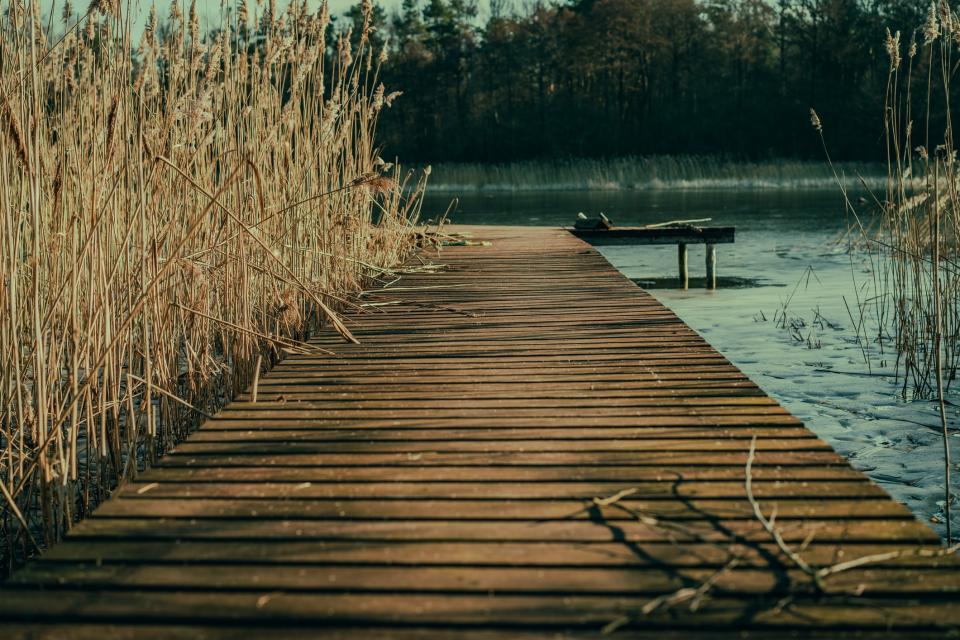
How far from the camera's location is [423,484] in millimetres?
1736

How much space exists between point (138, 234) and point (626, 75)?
104 feet

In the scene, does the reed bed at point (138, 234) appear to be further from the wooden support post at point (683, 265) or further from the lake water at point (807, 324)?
the wooden support post at point (683, 265)

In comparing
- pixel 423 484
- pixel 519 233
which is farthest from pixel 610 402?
pixel 519 233

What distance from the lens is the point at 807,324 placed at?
5.71m

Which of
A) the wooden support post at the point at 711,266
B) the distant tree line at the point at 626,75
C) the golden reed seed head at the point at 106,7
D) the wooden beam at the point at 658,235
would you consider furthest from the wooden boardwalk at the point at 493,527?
the distant tree line at the point at 626,75

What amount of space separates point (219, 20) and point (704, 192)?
1879 centimetres

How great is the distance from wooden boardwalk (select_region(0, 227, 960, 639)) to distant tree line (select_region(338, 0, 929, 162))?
27510mm

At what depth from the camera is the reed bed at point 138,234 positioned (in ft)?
6.60

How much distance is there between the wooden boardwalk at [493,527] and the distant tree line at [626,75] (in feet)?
90.3

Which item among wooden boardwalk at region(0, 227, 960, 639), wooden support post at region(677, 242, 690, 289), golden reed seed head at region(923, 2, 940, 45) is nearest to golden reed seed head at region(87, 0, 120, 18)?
wooden boardwalk at region(0, 227, 960, 639)

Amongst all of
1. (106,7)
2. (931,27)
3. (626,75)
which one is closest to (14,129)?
(106,7)

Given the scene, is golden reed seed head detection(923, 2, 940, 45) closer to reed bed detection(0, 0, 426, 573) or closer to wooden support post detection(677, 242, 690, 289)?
reed bed detection(0, 0, 426, 573)

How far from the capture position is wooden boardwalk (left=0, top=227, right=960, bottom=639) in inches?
48.3

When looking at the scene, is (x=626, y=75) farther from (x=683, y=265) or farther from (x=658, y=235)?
(x=658, y=235)
